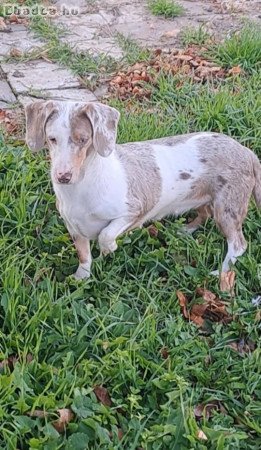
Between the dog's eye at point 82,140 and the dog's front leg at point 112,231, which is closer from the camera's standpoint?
the dog's eye at point 82,140

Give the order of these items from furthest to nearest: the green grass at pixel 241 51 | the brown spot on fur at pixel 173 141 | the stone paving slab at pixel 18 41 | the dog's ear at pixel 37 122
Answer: the stone paving slab at pixel 18 41 < the green grass at pixel 241 51 < the brown spot on fur at pixel 173 141 < the dog's ear at pixel 37 122

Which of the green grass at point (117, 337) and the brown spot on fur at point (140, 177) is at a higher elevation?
the brown spot on fur at point (140, 177)

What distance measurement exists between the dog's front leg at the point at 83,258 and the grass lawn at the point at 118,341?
0.05m

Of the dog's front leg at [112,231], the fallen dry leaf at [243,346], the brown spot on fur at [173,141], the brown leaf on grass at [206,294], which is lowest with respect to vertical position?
the fallen dry leaf at [243,346]

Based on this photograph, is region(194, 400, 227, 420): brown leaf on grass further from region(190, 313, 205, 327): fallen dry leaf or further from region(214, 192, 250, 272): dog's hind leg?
region(214, 192, 250, 272): dog's hind leg

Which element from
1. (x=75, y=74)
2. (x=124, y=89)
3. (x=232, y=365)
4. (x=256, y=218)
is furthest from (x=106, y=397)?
(x=75, y=74)

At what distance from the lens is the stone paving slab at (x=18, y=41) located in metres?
6.46

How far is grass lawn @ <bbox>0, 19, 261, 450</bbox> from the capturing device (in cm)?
289

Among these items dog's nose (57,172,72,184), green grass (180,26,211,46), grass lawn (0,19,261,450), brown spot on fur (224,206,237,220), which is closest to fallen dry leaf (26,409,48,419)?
grass lawn (0,19,261,450)

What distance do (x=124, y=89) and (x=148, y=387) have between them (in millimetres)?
3051

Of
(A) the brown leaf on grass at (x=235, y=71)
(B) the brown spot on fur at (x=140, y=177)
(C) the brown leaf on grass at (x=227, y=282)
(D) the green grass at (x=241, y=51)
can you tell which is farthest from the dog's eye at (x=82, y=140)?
(D) the green grass at (x=241, y=51)

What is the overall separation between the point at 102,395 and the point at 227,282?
3.32ft

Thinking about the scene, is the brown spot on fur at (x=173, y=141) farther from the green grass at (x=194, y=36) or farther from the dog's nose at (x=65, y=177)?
the green grass at (x=194, y=36)

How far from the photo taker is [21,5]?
24.0 ft
